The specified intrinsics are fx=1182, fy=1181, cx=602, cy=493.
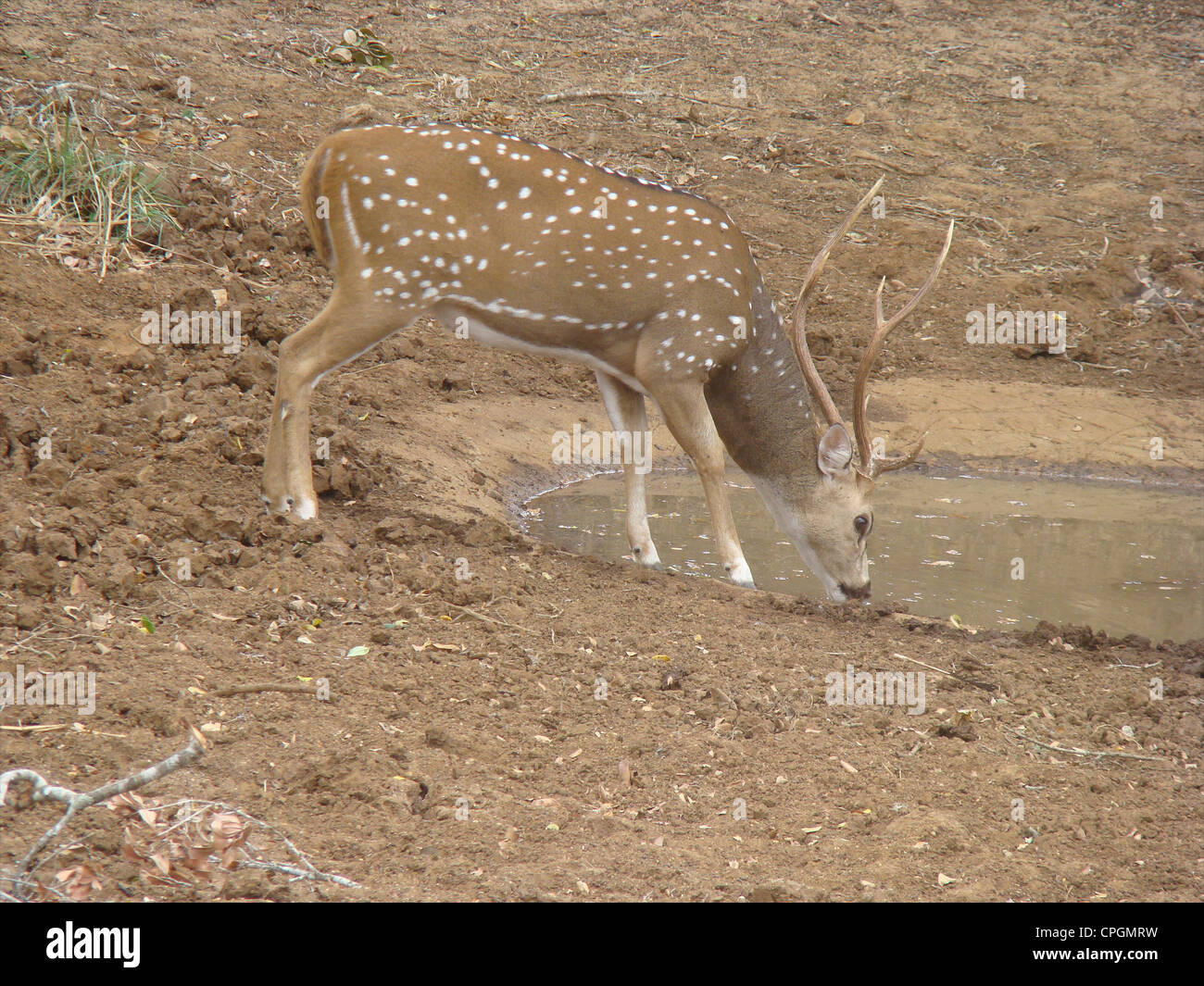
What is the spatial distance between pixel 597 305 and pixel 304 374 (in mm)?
1402

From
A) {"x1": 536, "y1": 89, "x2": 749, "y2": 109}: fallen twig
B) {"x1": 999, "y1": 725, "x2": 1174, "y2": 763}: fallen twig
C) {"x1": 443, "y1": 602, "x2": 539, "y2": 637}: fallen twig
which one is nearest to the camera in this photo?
{"x1": 999, "y1": 725, "x2": 1174, "y2": 763}: fallen twig

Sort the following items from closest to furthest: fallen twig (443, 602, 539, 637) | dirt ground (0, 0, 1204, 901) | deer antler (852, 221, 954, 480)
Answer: dirt ground (0, 0, 1204, 901) → fallen twig (443, 602, 539, 637) → deer antler (852, 221, 954, 480)

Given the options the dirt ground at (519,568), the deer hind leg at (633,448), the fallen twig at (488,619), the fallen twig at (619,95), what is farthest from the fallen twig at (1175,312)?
the fallen twig at (488,619)

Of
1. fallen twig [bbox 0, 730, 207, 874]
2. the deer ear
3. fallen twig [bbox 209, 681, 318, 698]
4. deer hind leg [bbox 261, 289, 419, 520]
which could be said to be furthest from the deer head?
fallen twig [bbox 0, 730, 207, 874]

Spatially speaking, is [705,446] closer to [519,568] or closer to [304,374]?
[519,568]

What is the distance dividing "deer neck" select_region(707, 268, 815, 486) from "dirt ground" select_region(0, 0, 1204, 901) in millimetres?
910

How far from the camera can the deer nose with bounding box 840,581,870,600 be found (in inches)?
241

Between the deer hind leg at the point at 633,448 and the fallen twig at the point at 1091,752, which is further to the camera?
the deer hind leg at the point at 633,448

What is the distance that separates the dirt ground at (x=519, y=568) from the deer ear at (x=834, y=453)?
0.78 m

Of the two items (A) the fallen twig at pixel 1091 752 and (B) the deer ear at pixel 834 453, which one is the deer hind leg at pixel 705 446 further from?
(A) the fallen twig at pixel 1091 752

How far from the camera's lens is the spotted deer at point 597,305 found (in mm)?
5309

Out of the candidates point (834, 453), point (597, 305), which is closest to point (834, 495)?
point (834, 453)

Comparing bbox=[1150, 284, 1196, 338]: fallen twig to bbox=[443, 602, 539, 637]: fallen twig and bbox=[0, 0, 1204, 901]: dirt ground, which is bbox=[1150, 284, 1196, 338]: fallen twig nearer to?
bbox=[0, 0, 1204, 901]: dirt ground

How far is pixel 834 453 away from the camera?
6.02 metres
